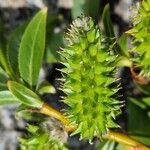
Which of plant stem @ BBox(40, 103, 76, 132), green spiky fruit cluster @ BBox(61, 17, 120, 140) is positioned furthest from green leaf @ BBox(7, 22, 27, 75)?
green spiky fruit cluster @ BBox(61, 17, 120, 140)

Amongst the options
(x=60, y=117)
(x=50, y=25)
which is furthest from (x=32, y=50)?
(x=50, y=25)

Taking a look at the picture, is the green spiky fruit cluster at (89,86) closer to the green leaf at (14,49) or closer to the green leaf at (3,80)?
the green leaf at (3,80)

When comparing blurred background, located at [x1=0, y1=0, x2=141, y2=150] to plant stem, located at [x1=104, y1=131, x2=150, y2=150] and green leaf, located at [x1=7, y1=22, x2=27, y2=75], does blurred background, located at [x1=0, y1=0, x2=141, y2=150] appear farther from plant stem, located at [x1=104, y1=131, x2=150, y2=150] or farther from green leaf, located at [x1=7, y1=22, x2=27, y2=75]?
plant stem, located at [x1=104, y1=131, x2=150, y2=150]

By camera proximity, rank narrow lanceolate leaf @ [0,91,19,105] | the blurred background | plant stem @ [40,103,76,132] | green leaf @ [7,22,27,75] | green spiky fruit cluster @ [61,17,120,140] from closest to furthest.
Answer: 1. green spiky fruit cluster @ [61,17,120,140]
2. plant stem @ [40,103,76,132]
3. narrow lanceolate leaf @ [0,91,19,105]
4. green leaf @ [7,22,27,75]
5. the blurred background

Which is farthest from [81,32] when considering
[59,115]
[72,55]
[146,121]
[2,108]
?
[2,108]

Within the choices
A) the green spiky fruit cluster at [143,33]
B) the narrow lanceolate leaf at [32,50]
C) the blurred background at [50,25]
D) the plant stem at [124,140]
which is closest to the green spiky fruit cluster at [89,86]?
the green spiky fruit cluster at [143,33]

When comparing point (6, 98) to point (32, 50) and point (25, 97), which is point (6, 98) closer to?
point (25, 97)

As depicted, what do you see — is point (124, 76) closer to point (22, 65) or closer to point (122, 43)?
point (122, 43)
